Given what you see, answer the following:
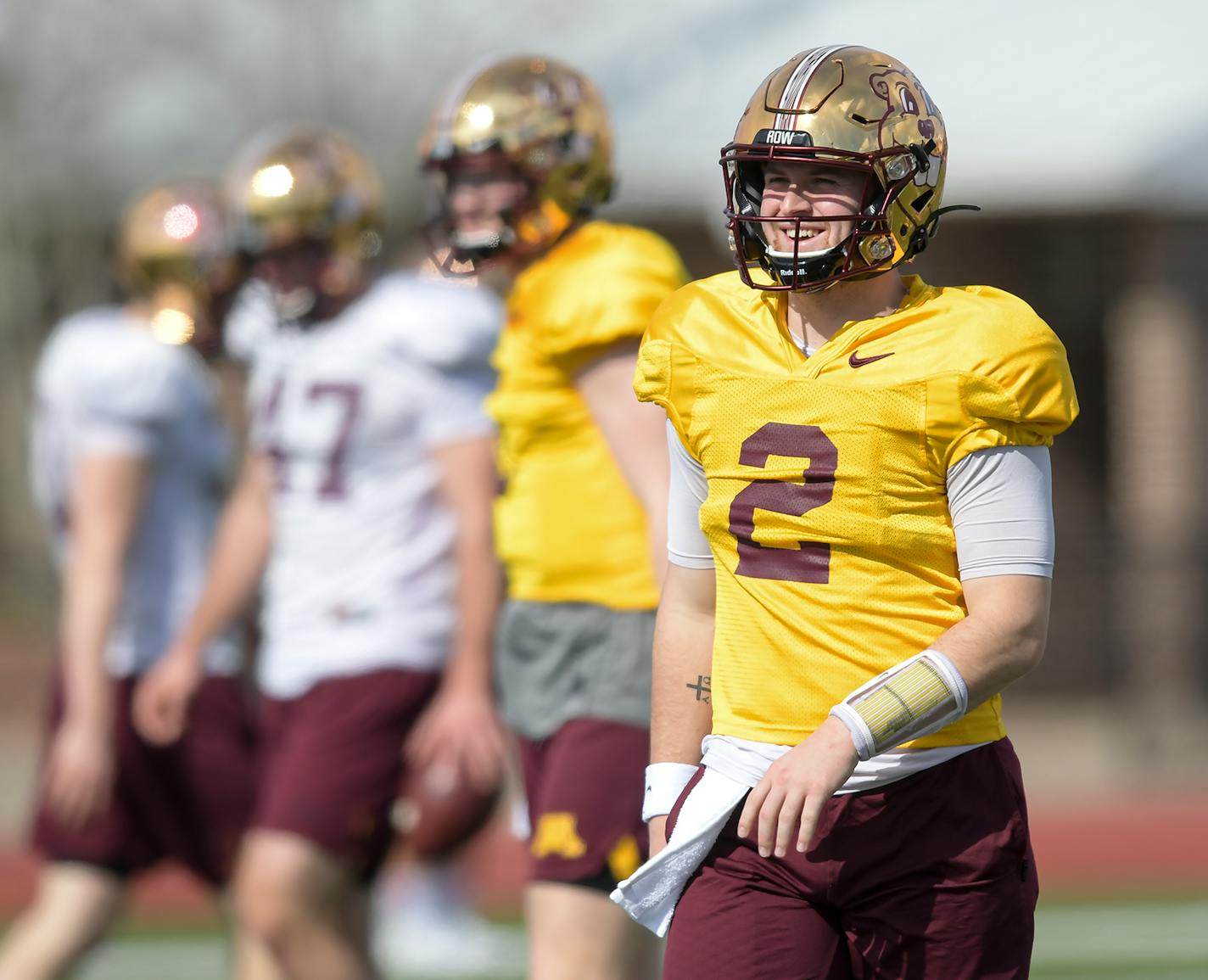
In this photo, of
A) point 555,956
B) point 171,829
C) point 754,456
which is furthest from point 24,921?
point 754,456

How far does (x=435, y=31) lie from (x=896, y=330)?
13.6 meters

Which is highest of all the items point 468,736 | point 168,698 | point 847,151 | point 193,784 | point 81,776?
point 847,151

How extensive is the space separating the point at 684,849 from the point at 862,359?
0.78 metres

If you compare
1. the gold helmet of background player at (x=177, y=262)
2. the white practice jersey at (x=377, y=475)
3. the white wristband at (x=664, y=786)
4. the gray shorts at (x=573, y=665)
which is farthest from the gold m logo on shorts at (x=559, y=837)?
the gold helmet of background player at (x=177, y=262)

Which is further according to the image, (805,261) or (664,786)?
(664,786)

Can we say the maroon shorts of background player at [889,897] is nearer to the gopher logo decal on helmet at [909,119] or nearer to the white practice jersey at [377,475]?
the gopher logo decal on helmet at [909,119]

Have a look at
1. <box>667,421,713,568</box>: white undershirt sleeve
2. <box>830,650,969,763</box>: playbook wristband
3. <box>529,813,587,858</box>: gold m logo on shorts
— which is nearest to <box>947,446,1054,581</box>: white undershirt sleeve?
<box>830,650,969,763</box>: playbook wristband

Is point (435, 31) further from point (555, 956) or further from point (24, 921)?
point (555, 956)

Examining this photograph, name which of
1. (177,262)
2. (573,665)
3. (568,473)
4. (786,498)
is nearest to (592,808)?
(573,665)

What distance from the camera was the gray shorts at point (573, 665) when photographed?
3.93 m

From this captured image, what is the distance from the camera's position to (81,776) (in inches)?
201

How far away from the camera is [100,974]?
692 centimetres

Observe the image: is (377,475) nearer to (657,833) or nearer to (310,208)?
(310,208)

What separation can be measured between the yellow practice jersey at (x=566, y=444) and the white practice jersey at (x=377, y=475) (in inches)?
25.7
